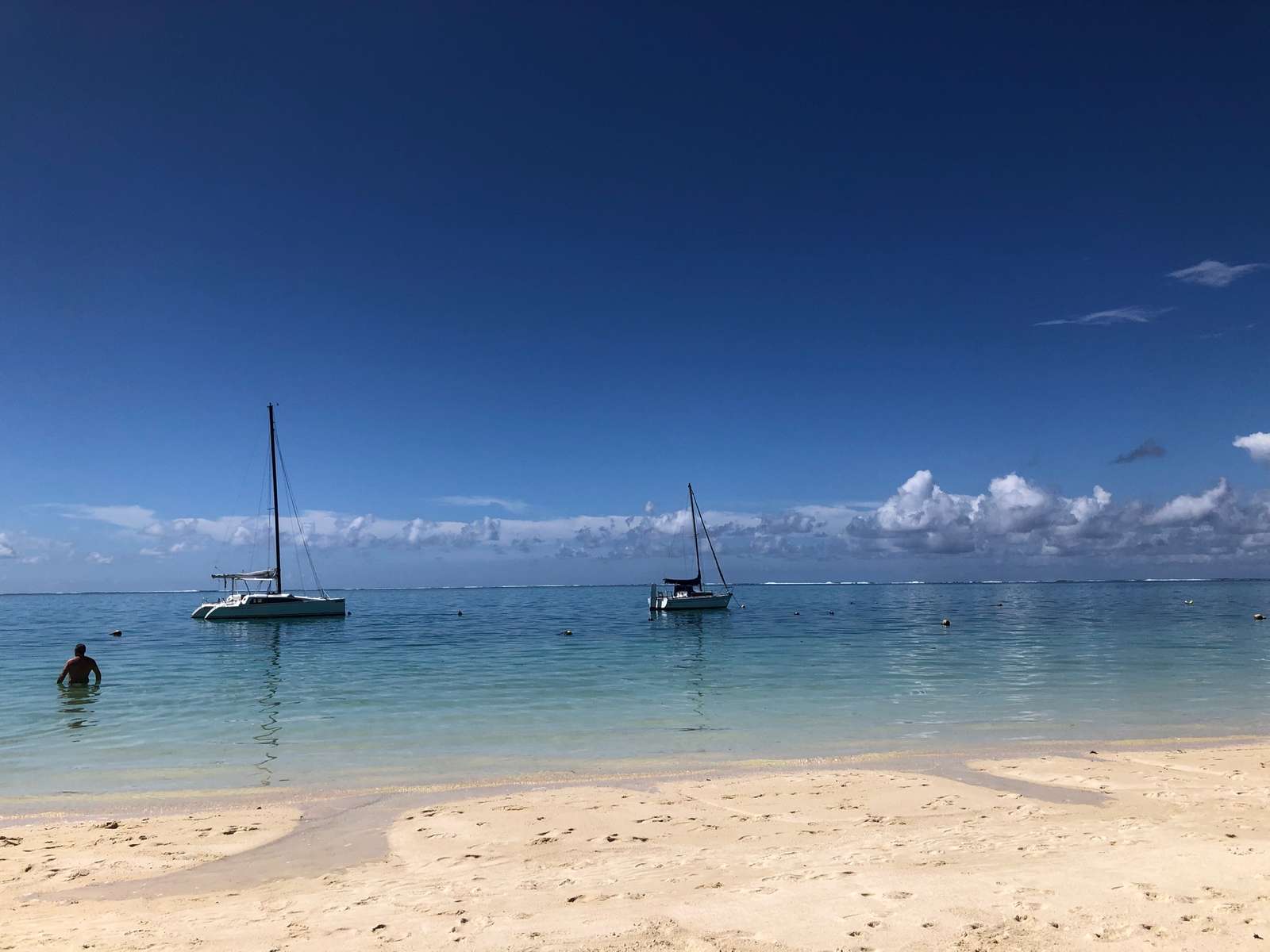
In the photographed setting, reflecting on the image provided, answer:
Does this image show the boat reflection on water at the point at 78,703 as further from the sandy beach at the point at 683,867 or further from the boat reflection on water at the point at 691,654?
the boat reflection on water at the point at 691,654

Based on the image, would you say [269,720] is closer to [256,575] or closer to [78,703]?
[78,703]

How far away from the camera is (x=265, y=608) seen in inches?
2963

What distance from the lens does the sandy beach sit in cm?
720

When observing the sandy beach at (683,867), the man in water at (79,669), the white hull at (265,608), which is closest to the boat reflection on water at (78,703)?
the man in water at (79,669)

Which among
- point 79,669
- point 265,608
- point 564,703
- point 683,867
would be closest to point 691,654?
point 564,703

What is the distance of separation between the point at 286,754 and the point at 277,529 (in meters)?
64.9

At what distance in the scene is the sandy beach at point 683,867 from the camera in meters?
7.20

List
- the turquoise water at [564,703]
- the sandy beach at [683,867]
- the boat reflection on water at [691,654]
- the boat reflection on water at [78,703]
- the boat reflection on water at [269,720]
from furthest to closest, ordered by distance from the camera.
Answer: the boat reflection on water at [691,654], the boat reflection on water at [78,703], the turquoise water at [564,703], the boat reflection on water at [269,720], the sandy beach at [683,867]

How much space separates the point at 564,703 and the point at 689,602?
59.0m

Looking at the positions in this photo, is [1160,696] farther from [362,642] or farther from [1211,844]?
[362,642]

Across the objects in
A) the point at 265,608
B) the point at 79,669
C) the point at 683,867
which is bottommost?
the point at 265,608

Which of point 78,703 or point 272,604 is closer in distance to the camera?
point 78,703

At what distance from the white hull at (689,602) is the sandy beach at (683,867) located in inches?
2715

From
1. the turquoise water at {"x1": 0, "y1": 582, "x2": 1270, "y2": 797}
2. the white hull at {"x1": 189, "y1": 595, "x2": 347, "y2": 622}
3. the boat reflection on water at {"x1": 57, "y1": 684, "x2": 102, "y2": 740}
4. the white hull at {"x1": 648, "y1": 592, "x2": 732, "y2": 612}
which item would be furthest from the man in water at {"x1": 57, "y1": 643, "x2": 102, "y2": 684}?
the white hull at {"x1": 648, "y1": 592, "x2": 732, "y2": 612}
